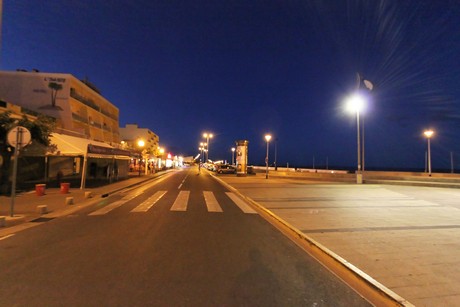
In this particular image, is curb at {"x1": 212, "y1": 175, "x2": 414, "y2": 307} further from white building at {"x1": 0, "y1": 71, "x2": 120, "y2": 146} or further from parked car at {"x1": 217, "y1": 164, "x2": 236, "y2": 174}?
parked car at {"x1": 217, "y1": 164, "x2": 236, "y2": 174}

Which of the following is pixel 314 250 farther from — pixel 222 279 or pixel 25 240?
pixel 25 240

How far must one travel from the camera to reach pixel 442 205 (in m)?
14.2

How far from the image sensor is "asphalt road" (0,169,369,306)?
182 inches

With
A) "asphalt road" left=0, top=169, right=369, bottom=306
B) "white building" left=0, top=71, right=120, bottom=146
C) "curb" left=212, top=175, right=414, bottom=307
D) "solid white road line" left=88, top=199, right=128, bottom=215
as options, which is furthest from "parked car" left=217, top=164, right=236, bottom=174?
"curb" left=212, top=175, right=414, bottom=307

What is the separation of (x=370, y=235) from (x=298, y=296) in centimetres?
462

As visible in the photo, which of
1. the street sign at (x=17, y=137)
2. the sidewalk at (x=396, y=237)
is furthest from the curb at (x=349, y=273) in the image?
the street sign at (x=17, y=137)

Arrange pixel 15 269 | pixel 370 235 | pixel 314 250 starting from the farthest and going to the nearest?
1. pixel 370 235
2. pixel 314 250
3. pixel 15 269

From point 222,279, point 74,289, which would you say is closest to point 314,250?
point 222,279

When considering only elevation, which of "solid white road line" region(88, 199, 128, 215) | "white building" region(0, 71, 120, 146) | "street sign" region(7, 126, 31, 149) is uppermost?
"white building" region(0, 71, 120, 146)

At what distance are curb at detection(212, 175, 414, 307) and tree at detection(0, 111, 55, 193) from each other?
48.2 feet

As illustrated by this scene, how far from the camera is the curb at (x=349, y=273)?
15.5ft

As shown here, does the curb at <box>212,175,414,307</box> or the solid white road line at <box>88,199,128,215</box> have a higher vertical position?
the solid white road line at <box>88,199,128,215</box>

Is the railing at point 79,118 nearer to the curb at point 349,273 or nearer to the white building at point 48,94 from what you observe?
the white building at point 48,94

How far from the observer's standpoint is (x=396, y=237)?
27.4 feet
